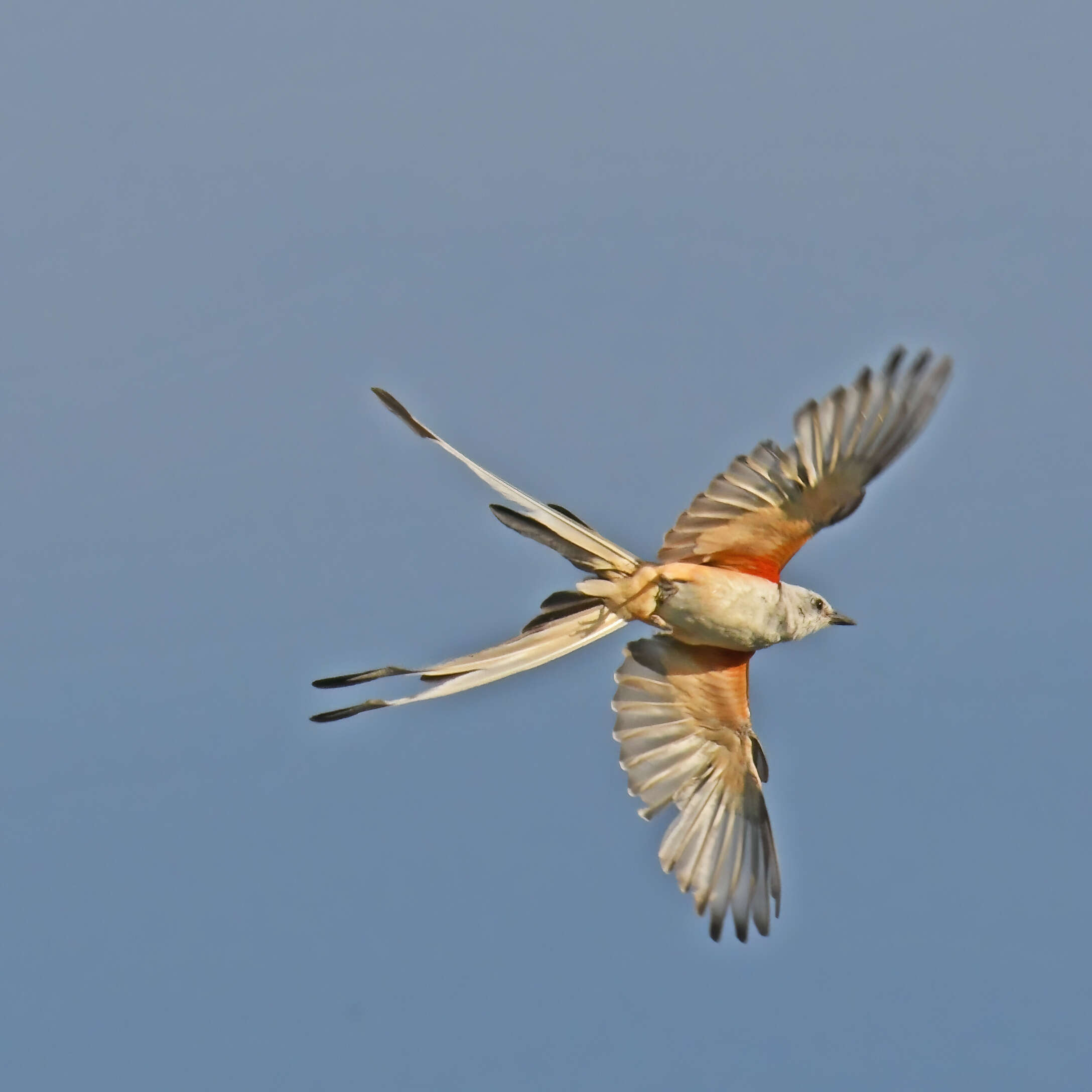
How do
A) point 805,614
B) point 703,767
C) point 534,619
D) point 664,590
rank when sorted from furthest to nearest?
point 703,767, point 805,614, point 664,590, point 534,619

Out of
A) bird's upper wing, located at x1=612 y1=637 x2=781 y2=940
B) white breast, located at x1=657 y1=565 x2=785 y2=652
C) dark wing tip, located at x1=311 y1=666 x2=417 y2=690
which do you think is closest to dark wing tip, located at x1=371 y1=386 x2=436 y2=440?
dark wing tip, located at x1=311 y1=666 x2=417 y2=690

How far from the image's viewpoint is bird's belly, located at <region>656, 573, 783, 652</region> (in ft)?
31.6

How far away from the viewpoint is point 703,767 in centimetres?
1079

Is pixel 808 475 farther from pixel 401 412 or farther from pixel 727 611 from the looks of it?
pixel 401 412

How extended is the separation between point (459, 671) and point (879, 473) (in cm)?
280

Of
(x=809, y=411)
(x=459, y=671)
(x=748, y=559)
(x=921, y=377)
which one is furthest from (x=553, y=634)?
(x=921, y=377)

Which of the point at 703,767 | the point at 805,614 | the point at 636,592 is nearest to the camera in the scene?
the point at 636,592

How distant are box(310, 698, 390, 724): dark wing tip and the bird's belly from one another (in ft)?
7.43

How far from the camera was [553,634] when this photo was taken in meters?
9.29

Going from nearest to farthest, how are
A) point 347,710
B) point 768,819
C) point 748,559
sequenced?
1. point 347,710
2. point 748,559
3. point 768,819

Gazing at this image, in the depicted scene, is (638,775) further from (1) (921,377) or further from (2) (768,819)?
(1) (921,377)

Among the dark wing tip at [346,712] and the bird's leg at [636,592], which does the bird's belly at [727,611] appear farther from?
the dark wing tip at [346,712]

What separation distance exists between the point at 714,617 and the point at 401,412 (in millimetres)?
2591

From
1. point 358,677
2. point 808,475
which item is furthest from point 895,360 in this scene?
point 358,677
